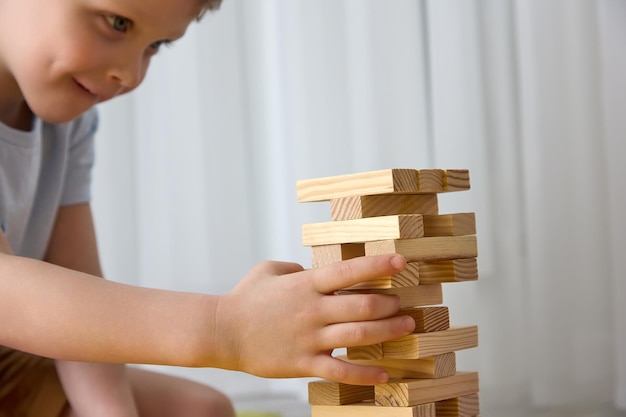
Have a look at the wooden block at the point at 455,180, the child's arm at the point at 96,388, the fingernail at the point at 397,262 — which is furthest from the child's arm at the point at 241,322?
the child's arm at the point at 96,388

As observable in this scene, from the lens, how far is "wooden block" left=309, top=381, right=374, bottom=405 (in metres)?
0.72

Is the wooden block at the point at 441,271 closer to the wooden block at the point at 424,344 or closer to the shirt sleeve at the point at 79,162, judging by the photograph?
the wooden block at the point at 424,344

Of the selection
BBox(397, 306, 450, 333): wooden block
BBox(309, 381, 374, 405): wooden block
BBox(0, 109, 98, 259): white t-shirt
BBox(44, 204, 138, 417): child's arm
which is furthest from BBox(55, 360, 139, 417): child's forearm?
BBox(397, 306, 450, 333): wooden block

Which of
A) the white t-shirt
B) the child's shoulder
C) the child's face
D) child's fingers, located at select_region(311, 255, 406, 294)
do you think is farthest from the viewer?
the child's shoulder

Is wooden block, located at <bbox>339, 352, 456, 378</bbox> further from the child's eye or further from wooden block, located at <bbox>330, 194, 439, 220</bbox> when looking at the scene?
the child's eye

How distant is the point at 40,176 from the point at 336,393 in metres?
0.64

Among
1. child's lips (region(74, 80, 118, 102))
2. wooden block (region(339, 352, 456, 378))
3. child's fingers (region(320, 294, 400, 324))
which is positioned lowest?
wooden block (region(339, 352, 456, 378))

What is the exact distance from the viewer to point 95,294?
708 millimetres

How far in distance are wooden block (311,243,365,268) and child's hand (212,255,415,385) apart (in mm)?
55

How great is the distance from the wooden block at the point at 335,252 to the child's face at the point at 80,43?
0.35 meters

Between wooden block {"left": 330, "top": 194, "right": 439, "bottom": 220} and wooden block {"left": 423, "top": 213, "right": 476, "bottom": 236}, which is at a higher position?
wooden block {"left": 330, "top": 194, "right": 439, "bottom": 220}

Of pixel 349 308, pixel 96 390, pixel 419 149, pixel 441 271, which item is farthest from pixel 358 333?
pixel 419 149

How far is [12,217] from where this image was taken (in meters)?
1.06

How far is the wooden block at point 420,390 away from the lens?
68cm
